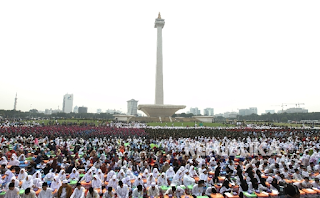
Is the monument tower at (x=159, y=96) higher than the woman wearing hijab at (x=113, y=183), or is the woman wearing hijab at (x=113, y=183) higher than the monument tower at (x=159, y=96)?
the monument tower at (x=159, y=96)

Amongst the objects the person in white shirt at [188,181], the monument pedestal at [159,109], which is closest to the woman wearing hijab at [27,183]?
the person in white shirt at [188,181]

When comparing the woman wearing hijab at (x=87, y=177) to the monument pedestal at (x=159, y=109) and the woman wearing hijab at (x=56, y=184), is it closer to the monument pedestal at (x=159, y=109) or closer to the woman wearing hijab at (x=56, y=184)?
Answer: the woman wearing hijab at (x=56, y=184)

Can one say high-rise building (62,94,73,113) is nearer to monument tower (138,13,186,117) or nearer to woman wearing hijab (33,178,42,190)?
monument tower (138,13,186,117)

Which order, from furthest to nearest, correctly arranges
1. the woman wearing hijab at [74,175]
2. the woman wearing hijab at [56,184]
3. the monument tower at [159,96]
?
the monument tower at [159,96] < the woman wearing hijab at [74,175] < the woman wearing hijab at [56,184]

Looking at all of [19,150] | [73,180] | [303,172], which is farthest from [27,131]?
[303,172]

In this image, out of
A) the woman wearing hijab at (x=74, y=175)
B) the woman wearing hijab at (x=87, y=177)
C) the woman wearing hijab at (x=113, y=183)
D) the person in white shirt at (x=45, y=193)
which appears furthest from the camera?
the woman wearing hijab at (x=74, y=175)

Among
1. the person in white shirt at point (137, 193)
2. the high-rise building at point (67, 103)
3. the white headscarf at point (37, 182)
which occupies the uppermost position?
the high-rise building at point (67, 103)

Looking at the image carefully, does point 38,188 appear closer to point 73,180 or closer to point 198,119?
point 73,180

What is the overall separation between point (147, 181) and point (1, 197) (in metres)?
3.74

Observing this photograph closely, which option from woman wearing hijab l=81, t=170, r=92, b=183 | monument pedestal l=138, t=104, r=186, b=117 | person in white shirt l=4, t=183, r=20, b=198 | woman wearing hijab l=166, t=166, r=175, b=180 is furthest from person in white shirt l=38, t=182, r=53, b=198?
monument pedestal l=138, t=104, r=186, b=117

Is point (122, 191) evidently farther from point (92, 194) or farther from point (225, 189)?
point (225, 189)

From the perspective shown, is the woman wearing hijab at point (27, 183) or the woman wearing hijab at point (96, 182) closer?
the woman wearing hijab at point (27, 183)

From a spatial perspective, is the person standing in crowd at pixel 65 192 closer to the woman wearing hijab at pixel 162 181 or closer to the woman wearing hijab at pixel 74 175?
the woman wearing hijab at pixel 74 175

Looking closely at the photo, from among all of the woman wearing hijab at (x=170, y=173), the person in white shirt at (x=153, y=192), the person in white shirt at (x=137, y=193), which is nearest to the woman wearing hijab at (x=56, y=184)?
the person in white shirt at (x=137, y=193)
